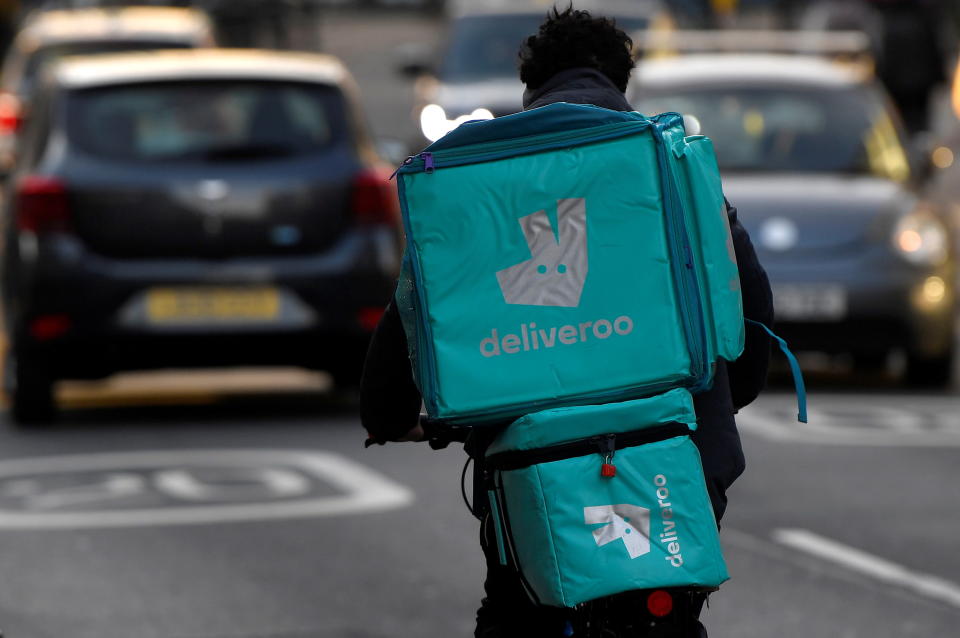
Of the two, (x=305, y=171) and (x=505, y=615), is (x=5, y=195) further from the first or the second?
(x=505, y=615)

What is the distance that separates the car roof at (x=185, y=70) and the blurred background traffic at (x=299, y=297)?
19 millimetres

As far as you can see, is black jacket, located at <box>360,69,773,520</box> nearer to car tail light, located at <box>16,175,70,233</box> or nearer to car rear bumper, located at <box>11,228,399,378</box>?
car rear bumper, located at <box>11,228,399,378</box>

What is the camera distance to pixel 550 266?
3.60 meters

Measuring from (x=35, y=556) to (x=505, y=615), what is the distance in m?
4.51

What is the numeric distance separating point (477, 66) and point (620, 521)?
1896cm

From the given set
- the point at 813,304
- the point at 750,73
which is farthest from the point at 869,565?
the point at 750,73

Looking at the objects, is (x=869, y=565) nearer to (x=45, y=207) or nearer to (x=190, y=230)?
(x=190, y=230)

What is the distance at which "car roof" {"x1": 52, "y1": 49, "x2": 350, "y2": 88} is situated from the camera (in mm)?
11164

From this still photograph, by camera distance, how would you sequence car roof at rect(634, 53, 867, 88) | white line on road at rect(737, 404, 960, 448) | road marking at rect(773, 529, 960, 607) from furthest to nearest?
car roof at rect(634, 53, 867, 88) → white line on road at rect(737, 404, 960, 448) → road marking at rect(773, 529, 960, 607)

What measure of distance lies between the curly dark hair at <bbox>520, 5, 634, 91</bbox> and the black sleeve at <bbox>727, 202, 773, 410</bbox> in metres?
0.29

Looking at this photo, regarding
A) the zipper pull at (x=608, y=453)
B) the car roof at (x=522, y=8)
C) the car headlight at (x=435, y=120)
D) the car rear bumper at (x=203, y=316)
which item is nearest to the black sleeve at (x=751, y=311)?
the zipper pull at (x=608, y=453)

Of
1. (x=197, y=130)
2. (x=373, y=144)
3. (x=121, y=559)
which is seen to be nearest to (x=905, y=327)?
(x=373, y=144)

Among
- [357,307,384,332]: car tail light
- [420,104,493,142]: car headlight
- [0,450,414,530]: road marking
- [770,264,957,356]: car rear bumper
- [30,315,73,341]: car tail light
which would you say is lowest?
[420,104,493,142]: car headlight

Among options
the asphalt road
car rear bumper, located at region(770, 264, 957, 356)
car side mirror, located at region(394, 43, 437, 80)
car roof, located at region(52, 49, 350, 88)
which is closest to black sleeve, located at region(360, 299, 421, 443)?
the asphalt road
